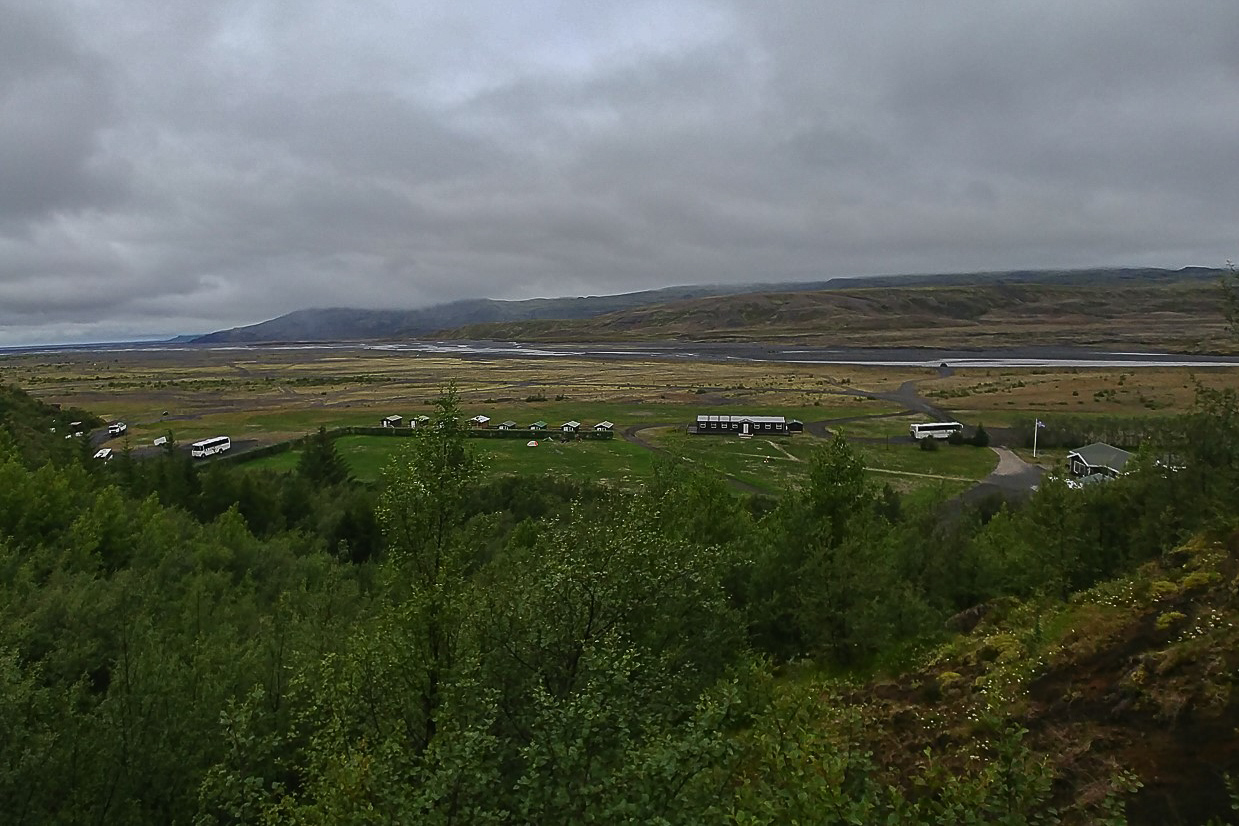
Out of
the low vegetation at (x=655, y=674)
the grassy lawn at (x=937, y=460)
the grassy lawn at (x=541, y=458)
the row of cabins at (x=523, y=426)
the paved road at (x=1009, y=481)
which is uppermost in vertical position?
the low vegetation at (x=655, y=674)

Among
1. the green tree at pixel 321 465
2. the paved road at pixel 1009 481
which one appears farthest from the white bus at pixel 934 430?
the green tree at pixel 321 465

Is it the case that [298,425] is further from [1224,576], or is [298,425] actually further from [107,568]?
[1224,576]

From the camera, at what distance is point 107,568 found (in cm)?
3200

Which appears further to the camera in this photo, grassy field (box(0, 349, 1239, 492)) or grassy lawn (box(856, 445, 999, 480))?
grassy field (box(0, 349, 1239, 492))

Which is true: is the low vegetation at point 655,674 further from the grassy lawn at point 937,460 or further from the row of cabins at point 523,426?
the row of cabins at point 523,426

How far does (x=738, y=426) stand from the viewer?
303 feet

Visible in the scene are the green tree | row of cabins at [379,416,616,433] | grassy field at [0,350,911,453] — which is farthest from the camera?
grassy field at [0,350,911,453]

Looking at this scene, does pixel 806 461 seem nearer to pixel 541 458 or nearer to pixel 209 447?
pixel 541 458

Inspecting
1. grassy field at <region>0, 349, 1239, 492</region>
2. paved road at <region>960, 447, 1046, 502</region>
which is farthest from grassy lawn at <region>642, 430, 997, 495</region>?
paved road at <region>960, 447, 1046, 502</region>

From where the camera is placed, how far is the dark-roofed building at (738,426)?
91562mm

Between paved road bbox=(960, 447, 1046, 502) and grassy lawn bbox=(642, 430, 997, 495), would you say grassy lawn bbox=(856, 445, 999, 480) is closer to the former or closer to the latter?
grassy lawn bbox=(642, 430, 997, 495)

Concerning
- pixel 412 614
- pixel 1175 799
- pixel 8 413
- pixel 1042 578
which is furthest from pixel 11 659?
pixel 8 413

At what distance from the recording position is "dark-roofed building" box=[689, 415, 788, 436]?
91562 millimetres

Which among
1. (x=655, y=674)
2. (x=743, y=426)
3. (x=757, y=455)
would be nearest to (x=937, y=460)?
(x=757, y=455)
